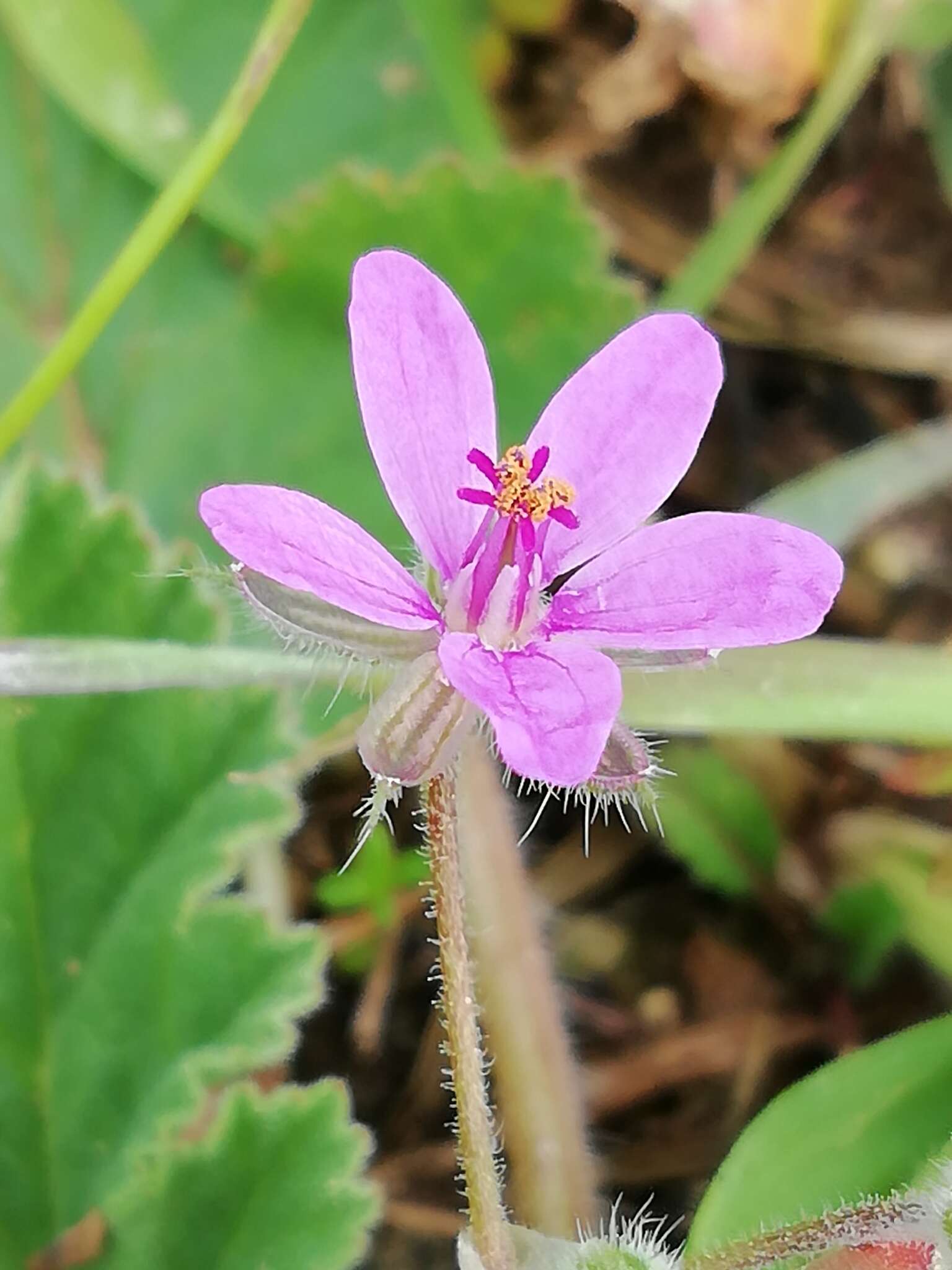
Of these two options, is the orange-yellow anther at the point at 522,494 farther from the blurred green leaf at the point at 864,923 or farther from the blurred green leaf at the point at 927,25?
the blurred green leaf at the point at 927,25

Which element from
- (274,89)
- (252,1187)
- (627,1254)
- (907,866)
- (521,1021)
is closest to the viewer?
(627,1254)

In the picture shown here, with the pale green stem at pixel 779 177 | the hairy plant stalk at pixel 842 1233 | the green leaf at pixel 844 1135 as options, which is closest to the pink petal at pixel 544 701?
the hairy plant stalk at pixel 842 1233

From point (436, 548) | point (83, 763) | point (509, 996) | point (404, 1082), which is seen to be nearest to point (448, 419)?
point (436, 548)

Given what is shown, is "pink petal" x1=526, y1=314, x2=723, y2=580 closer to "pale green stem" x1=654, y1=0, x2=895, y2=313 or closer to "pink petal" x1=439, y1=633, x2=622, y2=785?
"pink petal" x1=439, y1=633, x2=622, y2=785

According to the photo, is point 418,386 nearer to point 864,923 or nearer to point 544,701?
point 544,701

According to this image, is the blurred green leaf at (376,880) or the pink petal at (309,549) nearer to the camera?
the pink petal at (309,549)

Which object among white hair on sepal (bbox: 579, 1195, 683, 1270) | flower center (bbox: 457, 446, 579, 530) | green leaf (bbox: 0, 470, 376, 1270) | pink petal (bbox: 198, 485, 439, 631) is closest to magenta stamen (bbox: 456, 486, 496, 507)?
flower center (bbox: 457, 446, 579, 530)

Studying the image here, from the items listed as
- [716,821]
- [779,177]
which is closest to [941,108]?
[779,177]
